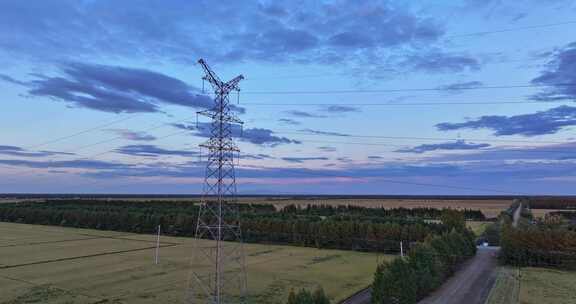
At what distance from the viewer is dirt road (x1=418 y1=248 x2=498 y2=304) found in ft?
137

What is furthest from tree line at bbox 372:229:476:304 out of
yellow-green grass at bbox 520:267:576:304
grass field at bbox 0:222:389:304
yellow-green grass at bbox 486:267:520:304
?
yellow-green grass at bbox 520:267:576:304

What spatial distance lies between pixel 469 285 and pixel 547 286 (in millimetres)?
8455

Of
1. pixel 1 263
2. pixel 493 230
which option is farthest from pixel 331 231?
pixel 1 263

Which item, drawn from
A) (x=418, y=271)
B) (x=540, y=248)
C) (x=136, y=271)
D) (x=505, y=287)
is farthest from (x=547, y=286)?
(x=136, y=271)

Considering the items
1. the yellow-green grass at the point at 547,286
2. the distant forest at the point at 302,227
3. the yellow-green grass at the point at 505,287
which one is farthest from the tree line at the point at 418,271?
the distant forest at the point at 302,227

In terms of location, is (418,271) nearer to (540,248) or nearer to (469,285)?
(469,285)

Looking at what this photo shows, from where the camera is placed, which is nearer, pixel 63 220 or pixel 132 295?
pixel 132 295

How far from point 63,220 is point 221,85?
12712cm

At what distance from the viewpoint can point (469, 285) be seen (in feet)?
159

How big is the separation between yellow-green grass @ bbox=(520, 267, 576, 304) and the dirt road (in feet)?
11.7

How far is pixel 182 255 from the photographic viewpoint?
74500mm

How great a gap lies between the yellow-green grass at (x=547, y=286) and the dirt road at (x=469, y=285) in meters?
3.56

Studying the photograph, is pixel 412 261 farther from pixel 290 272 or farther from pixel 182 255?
pixel 182 255

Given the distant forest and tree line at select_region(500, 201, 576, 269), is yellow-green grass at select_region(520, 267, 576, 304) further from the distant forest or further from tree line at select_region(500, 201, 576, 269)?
the distant forest
